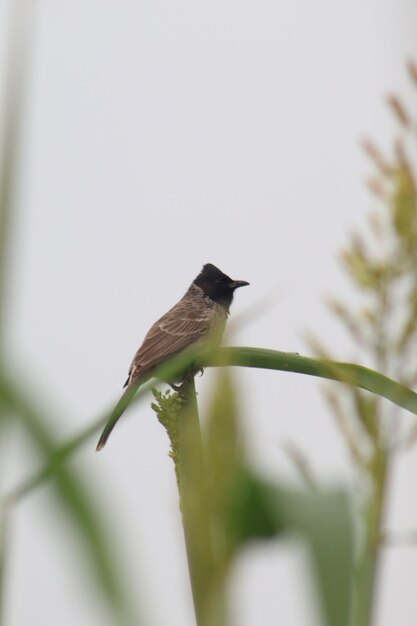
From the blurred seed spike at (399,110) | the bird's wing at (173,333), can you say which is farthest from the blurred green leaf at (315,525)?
the bird's wing at (173,333)

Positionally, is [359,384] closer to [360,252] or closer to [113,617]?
[360,252]

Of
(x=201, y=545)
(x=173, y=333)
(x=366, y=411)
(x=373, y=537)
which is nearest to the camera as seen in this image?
(x=201, y=545)

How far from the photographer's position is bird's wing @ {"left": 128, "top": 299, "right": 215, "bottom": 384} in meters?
6.67

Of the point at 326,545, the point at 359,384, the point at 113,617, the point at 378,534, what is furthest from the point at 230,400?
the point at 359,384

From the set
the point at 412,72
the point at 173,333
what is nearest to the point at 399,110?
the point at 412,72

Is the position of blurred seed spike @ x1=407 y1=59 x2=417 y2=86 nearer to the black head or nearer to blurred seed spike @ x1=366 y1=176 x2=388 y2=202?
blurred seed spike @ x1=366 y1=176 x2=388 y2=202

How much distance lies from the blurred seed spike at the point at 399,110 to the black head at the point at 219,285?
227 inches

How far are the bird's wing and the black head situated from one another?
0.71 feet

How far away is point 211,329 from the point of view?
7.75 meters

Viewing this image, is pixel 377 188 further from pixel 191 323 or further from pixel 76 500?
pixel 191 323

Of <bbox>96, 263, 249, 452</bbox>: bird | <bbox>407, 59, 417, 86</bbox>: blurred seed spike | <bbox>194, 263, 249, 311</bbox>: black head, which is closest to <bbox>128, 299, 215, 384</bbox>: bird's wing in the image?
<bbox>96, 263, 249, 452</bbox>: bird

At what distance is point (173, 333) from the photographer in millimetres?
7352

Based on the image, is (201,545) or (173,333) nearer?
(201,545)

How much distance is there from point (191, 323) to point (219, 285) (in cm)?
81
